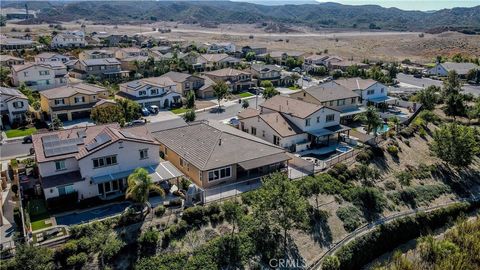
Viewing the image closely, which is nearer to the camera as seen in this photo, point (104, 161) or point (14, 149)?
point (104, 161)

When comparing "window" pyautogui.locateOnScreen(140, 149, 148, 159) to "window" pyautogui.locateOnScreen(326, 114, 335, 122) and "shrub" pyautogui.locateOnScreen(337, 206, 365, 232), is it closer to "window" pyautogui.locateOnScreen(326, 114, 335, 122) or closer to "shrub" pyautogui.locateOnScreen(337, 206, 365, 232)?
"shrub" pyautogui.locateOnScreen(337, 206, 365, 232)

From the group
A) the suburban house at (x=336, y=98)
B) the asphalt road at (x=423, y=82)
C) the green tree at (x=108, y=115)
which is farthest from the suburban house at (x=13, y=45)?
the asphalt road at (x=423, y=82)

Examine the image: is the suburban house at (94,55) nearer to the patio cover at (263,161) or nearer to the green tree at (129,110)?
the green tree at (129,110)

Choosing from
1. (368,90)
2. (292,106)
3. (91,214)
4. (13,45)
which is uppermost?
(13,45)

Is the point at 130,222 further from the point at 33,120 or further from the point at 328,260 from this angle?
the point at 33,120

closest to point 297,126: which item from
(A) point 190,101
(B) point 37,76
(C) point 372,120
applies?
(C) point 372,120

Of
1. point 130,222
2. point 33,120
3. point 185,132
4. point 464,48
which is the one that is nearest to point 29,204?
point 130,222

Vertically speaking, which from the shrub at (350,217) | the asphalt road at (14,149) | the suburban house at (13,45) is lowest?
the shrub at (350,217)
